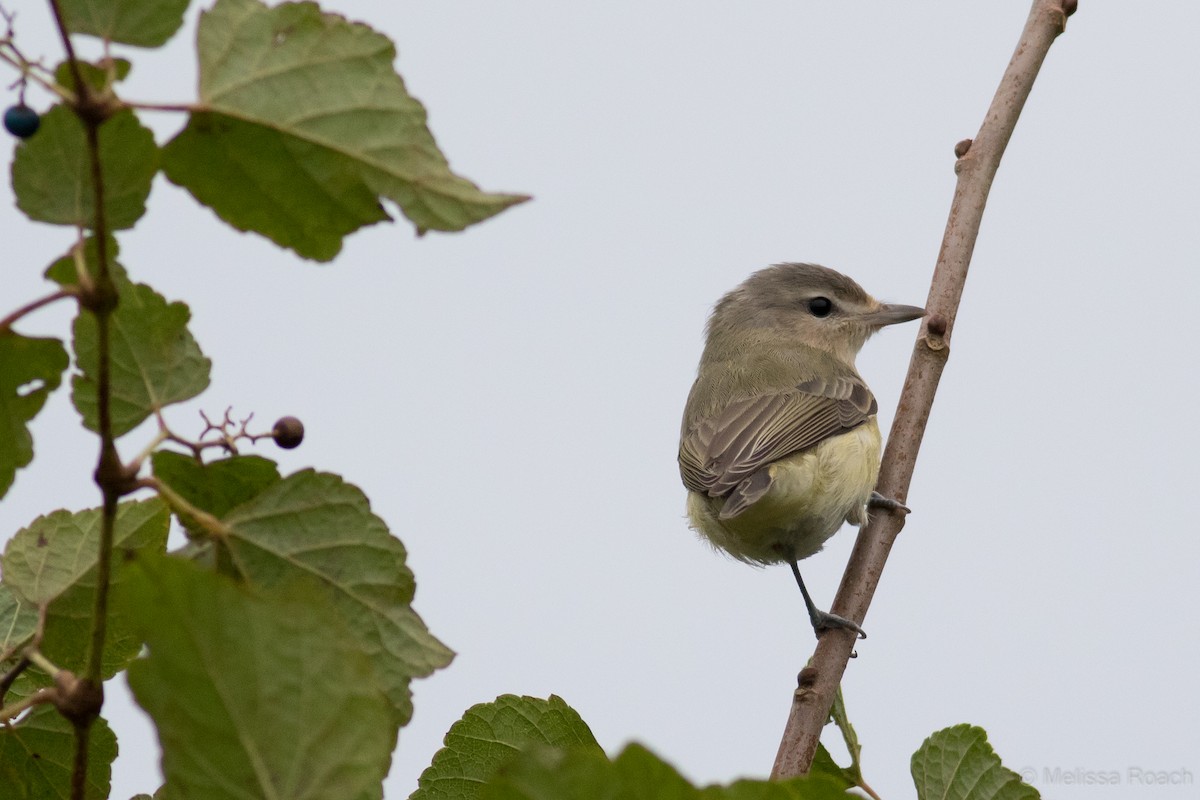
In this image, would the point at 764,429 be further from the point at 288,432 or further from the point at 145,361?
the point at 145,361

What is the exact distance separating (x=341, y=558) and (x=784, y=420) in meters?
4.96

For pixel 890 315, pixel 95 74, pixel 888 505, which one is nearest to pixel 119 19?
pixel 95 74

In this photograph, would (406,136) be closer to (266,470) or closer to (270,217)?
(270,217)

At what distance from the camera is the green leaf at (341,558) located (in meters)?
1.56

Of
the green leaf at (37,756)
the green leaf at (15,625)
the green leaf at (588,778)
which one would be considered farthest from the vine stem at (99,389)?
the green leaf at (15,625)

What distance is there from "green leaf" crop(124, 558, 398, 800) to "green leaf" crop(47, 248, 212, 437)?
660 millimetres

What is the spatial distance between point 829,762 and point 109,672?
147 cm

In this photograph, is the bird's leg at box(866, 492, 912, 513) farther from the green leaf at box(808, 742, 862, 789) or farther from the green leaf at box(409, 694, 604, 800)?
the green leaf at box(409, 694, 604, 800)

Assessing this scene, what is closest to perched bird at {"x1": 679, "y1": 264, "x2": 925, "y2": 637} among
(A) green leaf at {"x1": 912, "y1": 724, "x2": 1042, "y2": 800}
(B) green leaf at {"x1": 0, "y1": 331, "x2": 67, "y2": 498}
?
(A) green leaf at {"x1": 912, "y1": 724, "x2": 1042, "y2": 800}

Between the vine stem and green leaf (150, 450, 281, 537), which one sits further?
green leaf (150, 450, 281, 537)

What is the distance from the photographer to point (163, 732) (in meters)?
1.12

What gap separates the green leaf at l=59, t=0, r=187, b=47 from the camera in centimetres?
138

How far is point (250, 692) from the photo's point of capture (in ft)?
3.62

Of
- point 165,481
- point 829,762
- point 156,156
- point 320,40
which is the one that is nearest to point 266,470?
point 165,481
